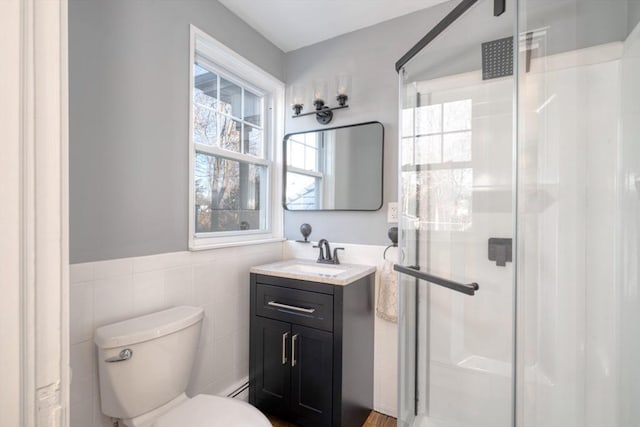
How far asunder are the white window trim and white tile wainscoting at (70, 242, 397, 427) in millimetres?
77

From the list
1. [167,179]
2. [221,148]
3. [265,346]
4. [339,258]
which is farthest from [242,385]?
[221,148]

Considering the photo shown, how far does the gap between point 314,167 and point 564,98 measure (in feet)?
4.64

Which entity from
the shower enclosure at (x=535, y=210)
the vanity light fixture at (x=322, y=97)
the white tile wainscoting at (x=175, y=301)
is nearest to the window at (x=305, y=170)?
the vanity light fixture at (x=322, y=97)

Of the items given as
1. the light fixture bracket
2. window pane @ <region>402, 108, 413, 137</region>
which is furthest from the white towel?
the light fixture bracket

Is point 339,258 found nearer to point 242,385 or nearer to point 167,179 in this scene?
point 242,385

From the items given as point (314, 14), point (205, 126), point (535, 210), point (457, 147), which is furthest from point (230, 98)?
point (535, 210)

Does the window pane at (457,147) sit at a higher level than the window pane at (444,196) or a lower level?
higher

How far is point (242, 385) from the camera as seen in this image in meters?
1.88

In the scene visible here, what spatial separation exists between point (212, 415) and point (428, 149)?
61.0 inches

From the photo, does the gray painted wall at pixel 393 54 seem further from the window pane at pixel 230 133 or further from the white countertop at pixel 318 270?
the window pane at pixel 230 133

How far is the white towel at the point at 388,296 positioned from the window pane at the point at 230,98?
1.43m

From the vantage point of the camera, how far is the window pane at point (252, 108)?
6.99ft

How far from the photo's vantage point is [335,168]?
2086 millimetres

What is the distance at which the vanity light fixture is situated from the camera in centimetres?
198
